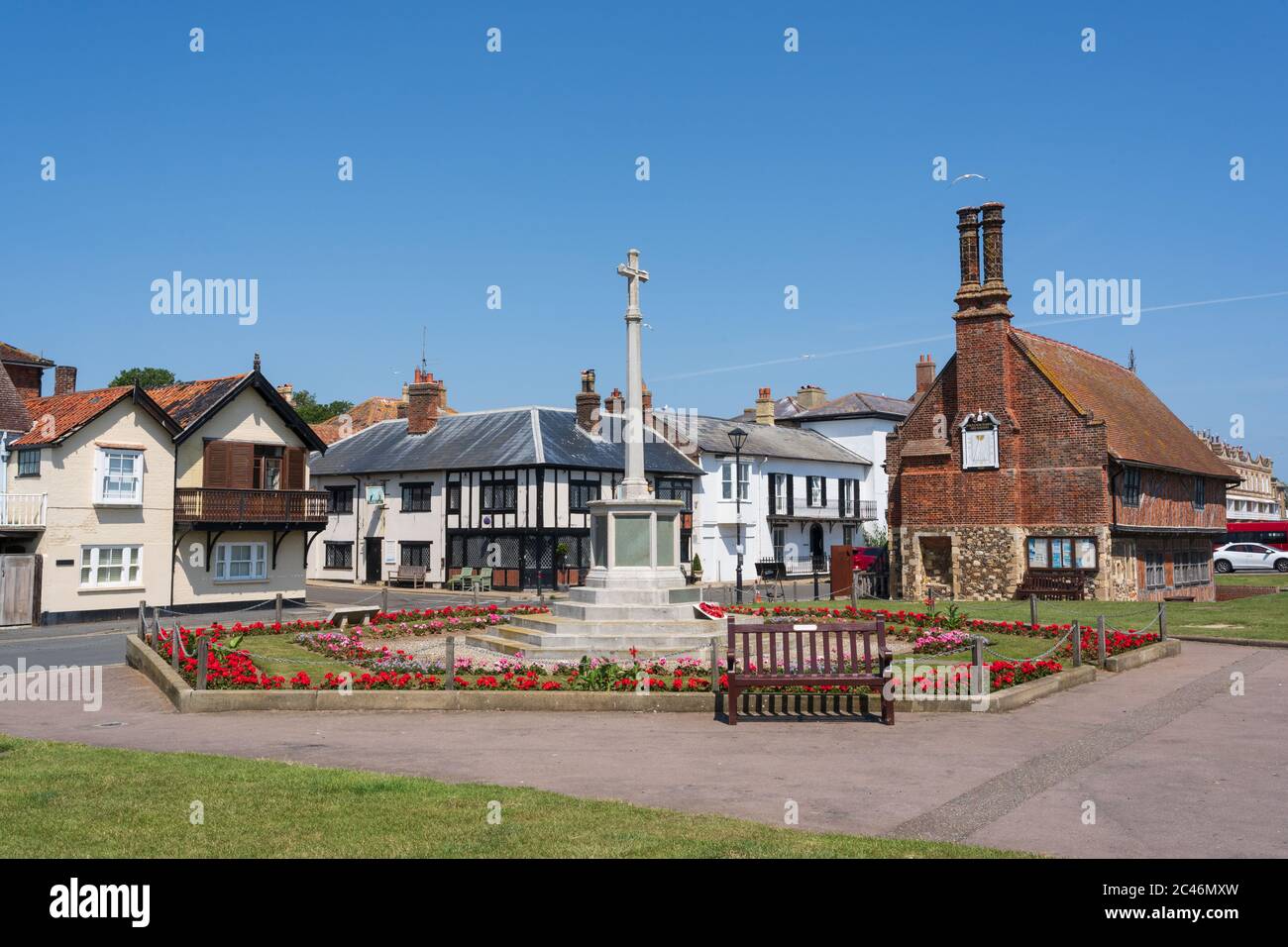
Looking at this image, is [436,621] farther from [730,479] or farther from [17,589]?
[730,479]

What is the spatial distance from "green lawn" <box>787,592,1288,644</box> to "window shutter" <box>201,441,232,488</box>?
21.3m

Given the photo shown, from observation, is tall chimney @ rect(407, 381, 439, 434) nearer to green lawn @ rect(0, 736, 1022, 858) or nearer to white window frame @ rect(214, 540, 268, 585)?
white window frame @ rect(214, 540, 268, 585)

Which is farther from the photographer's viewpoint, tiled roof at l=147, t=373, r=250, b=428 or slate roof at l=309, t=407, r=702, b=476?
slate roof at l=309, t=407, r=702, b=476

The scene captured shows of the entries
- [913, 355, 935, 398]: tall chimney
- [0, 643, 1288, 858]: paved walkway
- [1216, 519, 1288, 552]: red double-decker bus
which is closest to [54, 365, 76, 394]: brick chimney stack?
[0, 643, 1288, 858]: paved walkway

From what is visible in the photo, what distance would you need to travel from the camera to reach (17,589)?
2947 cm

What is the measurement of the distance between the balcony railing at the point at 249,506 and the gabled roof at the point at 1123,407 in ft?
87.3

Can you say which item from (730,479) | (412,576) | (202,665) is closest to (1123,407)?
(730,479)

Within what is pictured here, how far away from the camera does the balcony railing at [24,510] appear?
30188 millimetres

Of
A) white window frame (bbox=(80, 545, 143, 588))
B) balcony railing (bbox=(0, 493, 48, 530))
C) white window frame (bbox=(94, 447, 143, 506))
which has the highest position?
white window frame (bbox=(94, 447, 143, 506))

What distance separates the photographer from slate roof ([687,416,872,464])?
5562cm

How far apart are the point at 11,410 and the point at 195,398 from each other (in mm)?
5609

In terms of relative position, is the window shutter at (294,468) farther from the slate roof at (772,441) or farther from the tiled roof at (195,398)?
the slate roof at (772,441)
